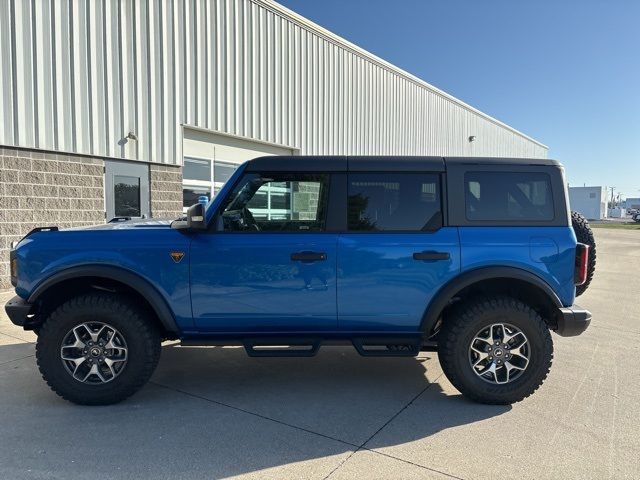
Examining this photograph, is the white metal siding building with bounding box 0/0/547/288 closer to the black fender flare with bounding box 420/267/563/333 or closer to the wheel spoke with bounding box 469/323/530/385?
the black fender flare with bounding box 420/267/563/333

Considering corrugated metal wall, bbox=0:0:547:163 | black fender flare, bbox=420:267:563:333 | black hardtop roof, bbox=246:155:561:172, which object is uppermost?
corrugated metal wall, bbox=0:0:547:163

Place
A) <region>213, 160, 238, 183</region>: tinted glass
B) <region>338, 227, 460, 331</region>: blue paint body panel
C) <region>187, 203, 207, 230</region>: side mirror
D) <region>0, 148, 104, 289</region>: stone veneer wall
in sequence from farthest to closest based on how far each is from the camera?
<region>213, 160, 238, 183</region>: tinted glass, <region>0, 148, 104, 289</region>: stone veneer wall, <region>338, 227, 460, 331</region>: blue paint body panel, <region>187, 203, 207, 230</region>: side mirror

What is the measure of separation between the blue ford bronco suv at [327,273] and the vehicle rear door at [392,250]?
11 mm

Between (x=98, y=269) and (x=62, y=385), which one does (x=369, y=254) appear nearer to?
(x=98, y=269)

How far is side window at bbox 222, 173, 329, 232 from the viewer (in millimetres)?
3436

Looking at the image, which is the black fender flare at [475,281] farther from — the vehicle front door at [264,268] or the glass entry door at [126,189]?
the glass entry door at [126,189]

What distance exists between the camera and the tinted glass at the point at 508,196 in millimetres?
3445

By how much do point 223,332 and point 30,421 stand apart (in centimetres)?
148

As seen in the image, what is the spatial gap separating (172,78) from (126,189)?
2504 mm

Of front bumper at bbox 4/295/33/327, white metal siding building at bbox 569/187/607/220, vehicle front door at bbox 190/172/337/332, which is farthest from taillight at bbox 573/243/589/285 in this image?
white metal siding building at bbox 569/187/607/220

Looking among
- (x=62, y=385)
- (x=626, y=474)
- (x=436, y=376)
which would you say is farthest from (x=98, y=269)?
(x=626, y=474)

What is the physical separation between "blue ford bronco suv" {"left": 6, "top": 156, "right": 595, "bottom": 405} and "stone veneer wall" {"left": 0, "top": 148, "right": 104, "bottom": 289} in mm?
4469

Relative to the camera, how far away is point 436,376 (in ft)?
13.3

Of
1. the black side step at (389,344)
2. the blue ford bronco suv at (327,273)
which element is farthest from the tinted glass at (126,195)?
the black side step at (389,344)
